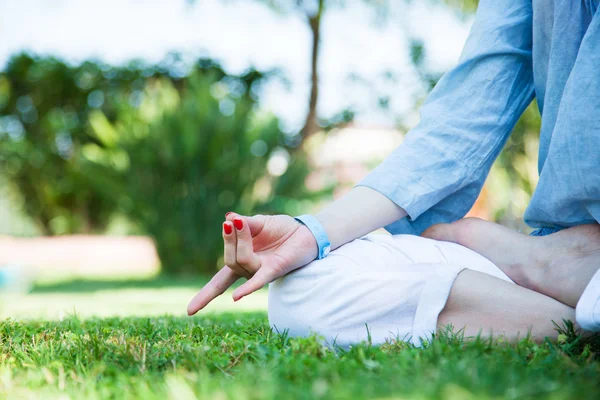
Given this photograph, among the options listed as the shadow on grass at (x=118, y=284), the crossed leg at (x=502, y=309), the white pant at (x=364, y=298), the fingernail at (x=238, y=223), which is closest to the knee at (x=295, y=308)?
the white pant at (x=364, y=298)

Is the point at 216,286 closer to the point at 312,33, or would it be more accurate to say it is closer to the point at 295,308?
the point at 295,308

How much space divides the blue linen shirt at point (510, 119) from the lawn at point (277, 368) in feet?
1.56

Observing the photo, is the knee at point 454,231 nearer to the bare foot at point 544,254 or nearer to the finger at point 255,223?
the bare foot at point 544,254

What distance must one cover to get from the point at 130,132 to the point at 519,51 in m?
7.86

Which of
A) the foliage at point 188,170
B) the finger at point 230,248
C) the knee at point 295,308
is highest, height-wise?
the finger at point 230,248

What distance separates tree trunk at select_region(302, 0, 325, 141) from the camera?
12.7 meters

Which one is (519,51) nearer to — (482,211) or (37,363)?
(37,363)

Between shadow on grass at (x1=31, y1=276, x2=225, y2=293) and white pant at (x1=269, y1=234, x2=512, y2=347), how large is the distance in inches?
231

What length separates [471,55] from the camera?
7.08 feet

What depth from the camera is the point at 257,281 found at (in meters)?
1.69

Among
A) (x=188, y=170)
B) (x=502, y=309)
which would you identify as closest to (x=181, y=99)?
(x=188, y=170)

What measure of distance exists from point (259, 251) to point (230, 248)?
0.39 ft

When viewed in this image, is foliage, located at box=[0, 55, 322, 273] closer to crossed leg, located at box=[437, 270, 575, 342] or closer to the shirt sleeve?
the shirt sleeve

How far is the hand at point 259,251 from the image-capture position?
169cm
